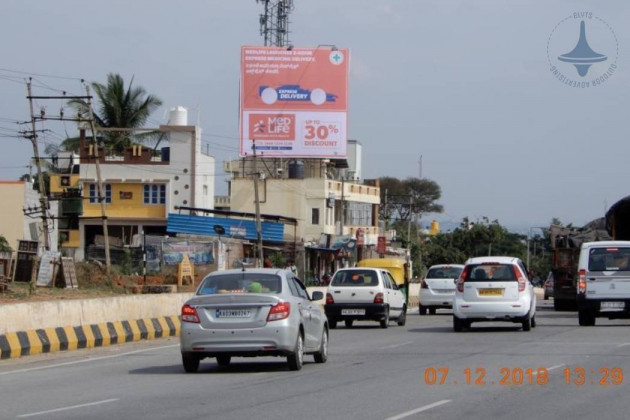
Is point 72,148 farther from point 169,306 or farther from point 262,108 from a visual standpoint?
point 169,306

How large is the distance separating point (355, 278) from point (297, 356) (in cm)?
1320

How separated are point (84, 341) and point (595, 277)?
12.6 metres

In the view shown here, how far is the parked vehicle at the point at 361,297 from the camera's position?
95.1 feet

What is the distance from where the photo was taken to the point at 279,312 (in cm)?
1611

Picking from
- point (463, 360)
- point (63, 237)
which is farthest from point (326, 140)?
point (463, 360)

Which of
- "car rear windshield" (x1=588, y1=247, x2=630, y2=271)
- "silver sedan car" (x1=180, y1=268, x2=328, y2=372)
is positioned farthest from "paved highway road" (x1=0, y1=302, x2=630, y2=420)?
"car rear windshield" (x1=588, y1=247, x2=630, y2=271)

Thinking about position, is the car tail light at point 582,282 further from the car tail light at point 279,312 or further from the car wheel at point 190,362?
the car wheel at point 190,362

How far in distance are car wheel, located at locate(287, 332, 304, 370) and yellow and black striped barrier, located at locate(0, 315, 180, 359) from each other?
20.0 ft

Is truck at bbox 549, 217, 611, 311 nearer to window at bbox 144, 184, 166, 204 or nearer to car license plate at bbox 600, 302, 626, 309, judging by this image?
car license plate at bbox 600, 302, 626, 309

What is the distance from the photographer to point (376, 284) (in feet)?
96.1

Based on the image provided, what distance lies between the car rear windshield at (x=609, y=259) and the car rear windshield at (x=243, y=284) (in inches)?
516

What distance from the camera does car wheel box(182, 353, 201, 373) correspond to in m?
16.6

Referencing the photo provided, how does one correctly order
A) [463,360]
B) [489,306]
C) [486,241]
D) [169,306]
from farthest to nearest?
1. [486,241]
2. [169,306]
3. [489,306]
4. [463,360]
